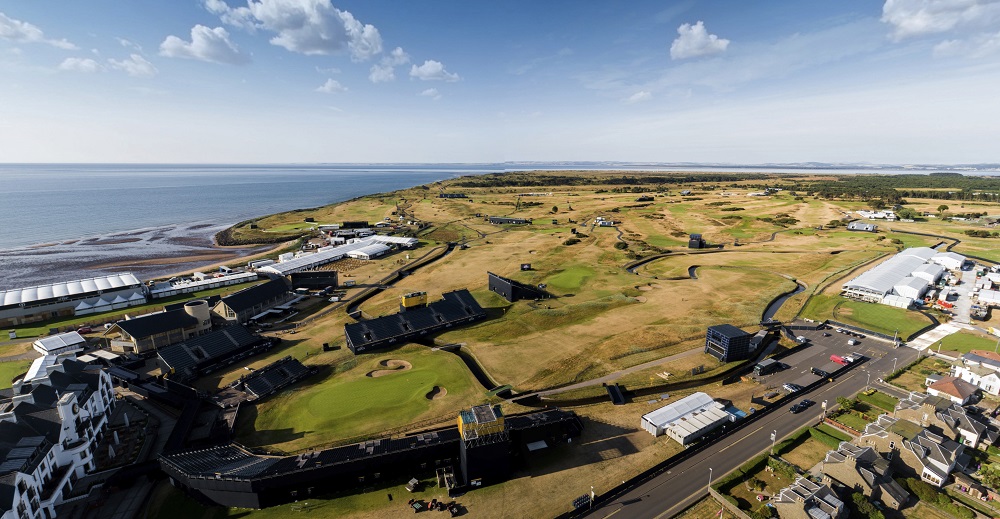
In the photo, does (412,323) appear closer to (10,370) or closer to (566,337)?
(566,337)

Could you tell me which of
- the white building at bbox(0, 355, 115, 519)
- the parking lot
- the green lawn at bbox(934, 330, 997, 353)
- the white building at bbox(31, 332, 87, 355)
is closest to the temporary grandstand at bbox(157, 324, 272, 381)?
the white building at bbox(0, 355, 115, 519)

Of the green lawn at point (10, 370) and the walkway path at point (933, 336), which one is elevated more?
the green lawn at point (10, 370)

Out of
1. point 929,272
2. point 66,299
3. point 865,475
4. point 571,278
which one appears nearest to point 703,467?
point 865,475

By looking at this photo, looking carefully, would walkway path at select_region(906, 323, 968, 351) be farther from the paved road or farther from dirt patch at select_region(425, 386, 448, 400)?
dirt patch at select_region(425, 386, 448, 400)

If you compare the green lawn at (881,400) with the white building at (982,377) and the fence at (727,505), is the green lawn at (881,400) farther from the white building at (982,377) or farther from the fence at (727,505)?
the fence at (727,505)

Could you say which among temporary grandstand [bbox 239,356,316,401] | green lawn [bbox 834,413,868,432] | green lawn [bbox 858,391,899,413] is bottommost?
green lawn [bbox 834,413,868,432]

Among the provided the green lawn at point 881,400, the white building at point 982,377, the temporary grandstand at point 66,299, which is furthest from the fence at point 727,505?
the temporary grandstand at point 66,299

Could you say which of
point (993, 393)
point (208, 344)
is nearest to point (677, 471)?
point (993, 393)
